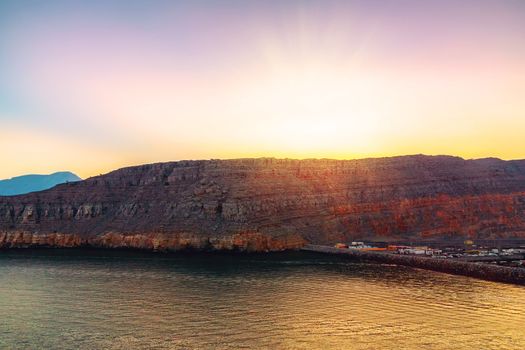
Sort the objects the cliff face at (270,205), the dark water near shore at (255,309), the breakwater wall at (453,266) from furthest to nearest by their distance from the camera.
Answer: the cliff face at (270,205), the breakwater wall at (453,266), the dark water near shore at (255,309)

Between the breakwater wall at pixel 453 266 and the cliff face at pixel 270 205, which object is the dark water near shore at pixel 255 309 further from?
the cliff face at pixel 270 205

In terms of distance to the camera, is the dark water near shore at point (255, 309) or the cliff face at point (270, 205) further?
the cliff face at point (270, 205)

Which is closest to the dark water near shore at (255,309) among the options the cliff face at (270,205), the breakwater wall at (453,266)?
the breakwater wall at (453,266)

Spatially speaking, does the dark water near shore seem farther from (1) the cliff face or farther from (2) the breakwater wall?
(1) the cliff face

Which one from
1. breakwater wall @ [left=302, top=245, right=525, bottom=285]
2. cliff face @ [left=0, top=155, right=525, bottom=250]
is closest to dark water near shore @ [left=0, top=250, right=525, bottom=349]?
breakwater wall @ [left=302, top=245, right=525, bottom=285]

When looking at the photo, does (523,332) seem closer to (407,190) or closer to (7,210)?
(407,190)

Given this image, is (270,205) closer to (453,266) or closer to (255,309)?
(453,266)
